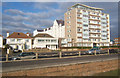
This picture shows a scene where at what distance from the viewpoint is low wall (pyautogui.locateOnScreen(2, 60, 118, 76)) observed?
36.8 ft

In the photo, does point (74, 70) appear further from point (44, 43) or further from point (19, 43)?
point (44, 43)

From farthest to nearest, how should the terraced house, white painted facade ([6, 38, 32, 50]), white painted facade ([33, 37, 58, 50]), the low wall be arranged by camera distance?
1. the terraced house
2. white painted facade ([33, 37, 58, 50])
3. white painted facade ([6, 38, 32, 50])
4. the low wall

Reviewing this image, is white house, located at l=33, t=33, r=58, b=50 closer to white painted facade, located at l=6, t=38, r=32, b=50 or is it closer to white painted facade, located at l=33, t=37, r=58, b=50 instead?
white painted facade, located at l=33, t=37, r=58, b=50

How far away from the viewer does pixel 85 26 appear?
71.2m

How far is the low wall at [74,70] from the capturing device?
11219 mm

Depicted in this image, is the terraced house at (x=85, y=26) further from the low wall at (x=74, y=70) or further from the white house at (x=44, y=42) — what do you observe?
the low wall at (x=74, y=70)

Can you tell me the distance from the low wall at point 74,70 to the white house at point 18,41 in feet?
142

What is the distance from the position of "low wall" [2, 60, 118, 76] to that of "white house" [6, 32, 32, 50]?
142 ft

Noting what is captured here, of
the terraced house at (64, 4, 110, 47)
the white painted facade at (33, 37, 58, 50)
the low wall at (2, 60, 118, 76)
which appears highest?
the terraced house at (64, 4, 110, 47)

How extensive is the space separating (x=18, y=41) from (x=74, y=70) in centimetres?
4563

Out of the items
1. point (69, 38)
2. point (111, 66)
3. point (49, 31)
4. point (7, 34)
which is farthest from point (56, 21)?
point (111, 66)

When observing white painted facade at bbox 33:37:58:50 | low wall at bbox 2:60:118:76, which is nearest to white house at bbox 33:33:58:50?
white painted facade at bbox 33:37:58:50

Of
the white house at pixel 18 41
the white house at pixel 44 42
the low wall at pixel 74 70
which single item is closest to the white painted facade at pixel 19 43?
the white house at pixel 18 41

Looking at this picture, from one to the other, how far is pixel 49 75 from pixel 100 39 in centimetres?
6947
